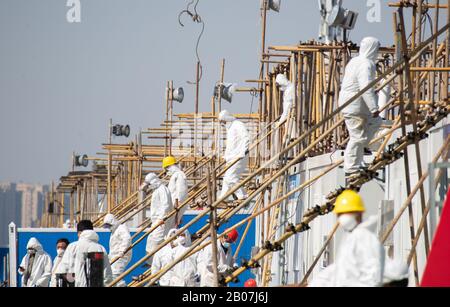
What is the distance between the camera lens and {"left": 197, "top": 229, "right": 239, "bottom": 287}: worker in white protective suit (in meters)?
24.5

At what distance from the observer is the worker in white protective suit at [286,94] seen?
28.6 metres

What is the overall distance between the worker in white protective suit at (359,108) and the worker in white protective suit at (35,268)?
1013 centimetres

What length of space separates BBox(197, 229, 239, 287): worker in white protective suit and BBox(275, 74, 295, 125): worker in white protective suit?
11.1 feet

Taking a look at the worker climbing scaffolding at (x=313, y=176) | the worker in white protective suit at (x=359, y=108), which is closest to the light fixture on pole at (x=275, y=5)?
the worker climbing scaffolding at (x=313, y=176)

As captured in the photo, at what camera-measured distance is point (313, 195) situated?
25.1 metres

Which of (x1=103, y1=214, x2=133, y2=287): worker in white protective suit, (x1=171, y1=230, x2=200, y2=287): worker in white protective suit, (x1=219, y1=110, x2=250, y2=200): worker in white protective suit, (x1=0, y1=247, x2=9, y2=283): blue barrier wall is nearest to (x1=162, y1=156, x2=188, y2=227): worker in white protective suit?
(x1=103, y1=214, x2=133, y2=287): worker in white protective suit

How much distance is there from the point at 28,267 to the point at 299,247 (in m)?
5.74

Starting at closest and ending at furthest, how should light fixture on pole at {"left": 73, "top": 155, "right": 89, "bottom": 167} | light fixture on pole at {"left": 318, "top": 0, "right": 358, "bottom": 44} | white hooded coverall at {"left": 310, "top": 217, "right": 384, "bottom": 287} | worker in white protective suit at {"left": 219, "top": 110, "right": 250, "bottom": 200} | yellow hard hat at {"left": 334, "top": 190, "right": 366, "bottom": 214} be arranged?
1. white hooded coverall at {"left": 310, "top": 217, "right": 384, "bottom": 287}
2. yellow hard hat at {"left": 334, "top": 190, "right": 366, "bottom": 214}
3. light fixture on pole at {"left": 318, "top": 0, "right": 358, "bottom": 44}
4. worker in white protective suit at {"left": 219, "top": 110, "right": 250, "bottom": 200}
5. light fixture on pole at {"left": 73, "top": 155, "right": 89, "bottom": 167}

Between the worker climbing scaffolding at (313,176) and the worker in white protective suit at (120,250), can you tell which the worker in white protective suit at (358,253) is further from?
the worker in white protective suit at (120,250)

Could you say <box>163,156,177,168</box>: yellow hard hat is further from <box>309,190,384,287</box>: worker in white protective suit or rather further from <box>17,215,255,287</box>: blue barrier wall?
<box>309,190,384,287</box>: worker in white protective suit

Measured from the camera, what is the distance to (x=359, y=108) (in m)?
18.7

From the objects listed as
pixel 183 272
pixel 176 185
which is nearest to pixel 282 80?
pixel 176 185
